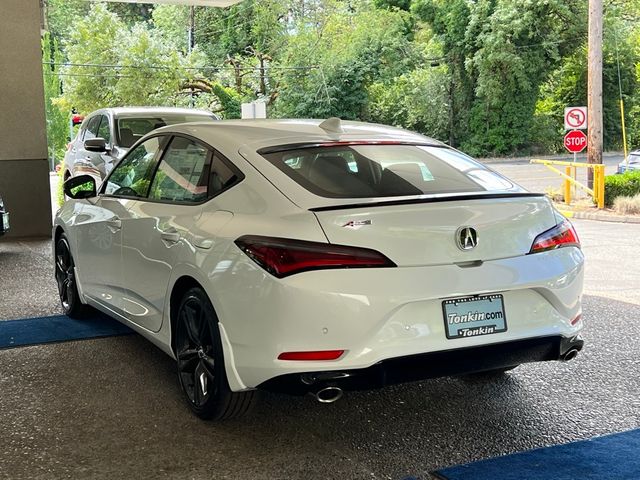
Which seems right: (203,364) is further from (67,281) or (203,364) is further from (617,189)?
(617,189)

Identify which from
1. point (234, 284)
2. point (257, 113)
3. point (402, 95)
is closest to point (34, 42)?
point (257, 113)

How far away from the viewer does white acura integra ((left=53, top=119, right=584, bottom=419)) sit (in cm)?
362

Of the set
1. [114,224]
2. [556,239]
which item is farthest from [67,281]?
[556,239]

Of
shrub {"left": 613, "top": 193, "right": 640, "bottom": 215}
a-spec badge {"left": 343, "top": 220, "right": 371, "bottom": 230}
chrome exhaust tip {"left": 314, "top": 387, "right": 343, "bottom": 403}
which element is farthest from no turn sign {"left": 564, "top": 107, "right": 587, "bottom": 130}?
chrome exhaust tip {"left": 314, "top": 387, "right": 343, "bottom": 403}

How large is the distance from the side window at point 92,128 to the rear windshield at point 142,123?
94cm

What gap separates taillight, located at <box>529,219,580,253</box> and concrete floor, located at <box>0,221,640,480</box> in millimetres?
976

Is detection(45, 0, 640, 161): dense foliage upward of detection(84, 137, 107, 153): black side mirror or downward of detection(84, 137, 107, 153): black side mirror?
upward

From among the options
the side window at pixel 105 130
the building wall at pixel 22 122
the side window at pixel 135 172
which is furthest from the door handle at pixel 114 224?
the building wall at pixel 22 122

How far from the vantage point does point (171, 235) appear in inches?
176

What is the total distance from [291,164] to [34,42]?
976 centimetres

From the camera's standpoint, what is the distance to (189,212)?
4438 mm

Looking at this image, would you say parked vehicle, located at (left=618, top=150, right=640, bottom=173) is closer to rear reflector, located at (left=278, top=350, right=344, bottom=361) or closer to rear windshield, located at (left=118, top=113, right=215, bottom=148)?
rear windshield, located at (left=118, top=113, right=215, bottom=148)

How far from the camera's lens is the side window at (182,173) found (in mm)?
4543

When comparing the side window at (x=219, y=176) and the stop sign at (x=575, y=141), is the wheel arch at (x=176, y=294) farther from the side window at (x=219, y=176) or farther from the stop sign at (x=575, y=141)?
the stop sign at (x=575, y=141)
